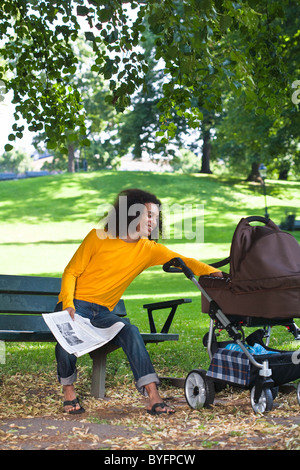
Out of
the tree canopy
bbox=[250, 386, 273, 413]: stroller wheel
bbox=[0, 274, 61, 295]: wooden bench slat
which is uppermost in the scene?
the tree canopy

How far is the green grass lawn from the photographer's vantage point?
6789 millimetres

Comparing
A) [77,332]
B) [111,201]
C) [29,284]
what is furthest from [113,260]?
[111,201]

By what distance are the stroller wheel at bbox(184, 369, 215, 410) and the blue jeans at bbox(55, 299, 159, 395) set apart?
13.3 inches

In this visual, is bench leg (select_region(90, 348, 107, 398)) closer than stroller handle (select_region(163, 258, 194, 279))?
No

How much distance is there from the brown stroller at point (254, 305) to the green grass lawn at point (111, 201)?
57.5 inches

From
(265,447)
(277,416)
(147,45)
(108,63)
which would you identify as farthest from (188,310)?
(147,45)

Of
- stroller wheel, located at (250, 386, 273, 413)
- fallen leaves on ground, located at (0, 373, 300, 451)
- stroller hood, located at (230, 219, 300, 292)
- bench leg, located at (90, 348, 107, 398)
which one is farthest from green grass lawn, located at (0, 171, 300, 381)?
stroller hood, located at (230, 219, 300, 292)

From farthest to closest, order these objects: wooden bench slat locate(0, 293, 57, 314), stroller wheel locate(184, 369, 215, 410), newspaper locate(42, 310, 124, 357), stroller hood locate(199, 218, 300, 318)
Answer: wooden bench slat locate(0, 293, 57, 314)
stroller wheel locate(184, 369, 215, 410)
newspaper locate(42, 310, 124, 357)
stroller hood locate(199, 218, 300, 318)

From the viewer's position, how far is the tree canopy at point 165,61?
509 cm

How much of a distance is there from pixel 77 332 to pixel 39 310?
49.5 inches

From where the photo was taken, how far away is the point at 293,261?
4176mm

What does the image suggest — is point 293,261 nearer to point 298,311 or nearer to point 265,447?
point 298,311

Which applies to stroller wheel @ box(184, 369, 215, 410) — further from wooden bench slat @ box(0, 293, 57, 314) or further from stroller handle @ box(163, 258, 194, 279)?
wooden bench slat @ box(0, 293, 57, 314)

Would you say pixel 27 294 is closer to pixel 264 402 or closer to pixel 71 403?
pixel 71 403
